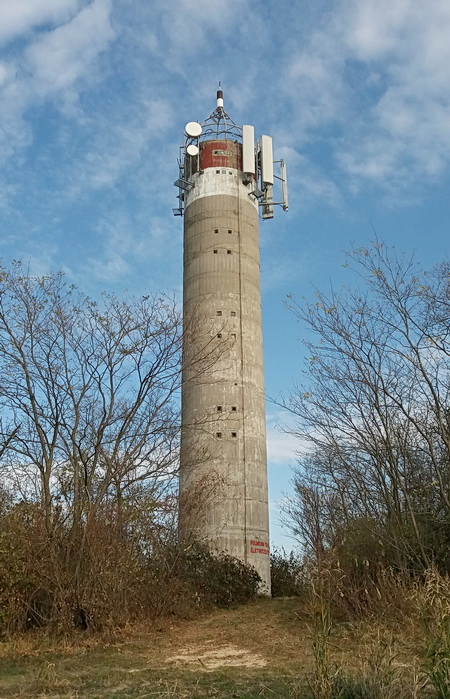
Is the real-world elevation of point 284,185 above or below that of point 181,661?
above

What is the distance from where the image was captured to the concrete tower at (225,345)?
19.5 meters

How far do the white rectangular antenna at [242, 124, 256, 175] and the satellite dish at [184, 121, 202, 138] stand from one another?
1.64 metres

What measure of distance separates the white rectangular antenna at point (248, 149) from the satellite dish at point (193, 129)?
5.39ft

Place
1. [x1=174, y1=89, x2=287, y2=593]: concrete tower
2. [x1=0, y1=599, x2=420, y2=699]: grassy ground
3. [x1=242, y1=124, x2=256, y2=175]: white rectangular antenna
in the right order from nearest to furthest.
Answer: [x1=0, y1=599, x2=420, y2=699]: grassy ground → [x1=174, y1=89, x2=287, y2=593]: concrete tower → [x1=242, y1=124, x2=256, y2=175]: white rectangular antenna

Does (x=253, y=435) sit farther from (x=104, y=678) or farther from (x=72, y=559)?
(x=104, y=678)

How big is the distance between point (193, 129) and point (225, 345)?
28.2 feet

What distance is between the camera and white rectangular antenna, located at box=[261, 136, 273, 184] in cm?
2419

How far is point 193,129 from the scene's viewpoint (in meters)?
24.2

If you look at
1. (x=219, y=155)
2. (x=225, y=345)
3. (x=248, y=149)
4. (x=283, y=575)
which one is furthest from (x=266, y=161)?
(x=283, y=575)

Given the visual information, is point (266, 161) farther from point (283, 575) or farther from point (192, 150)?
point (283, 575)

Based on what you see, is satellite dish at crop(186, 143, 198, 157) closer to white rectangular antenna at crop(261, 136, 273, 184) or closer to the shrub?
white rectangular antenna at crop(261, 136, 273, 184)

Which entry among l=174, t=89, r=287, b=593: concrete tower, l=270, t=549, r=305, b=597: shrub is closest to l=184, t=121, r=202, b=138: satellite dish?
l=174, t=89, r=287, b=593: concrete tower

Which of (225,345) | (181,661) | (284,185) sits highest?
(284,185)

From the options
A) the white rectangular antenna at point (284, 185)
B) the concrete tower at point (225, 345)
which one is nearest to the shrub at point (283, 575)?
the concrete tower at point (225, 345)
